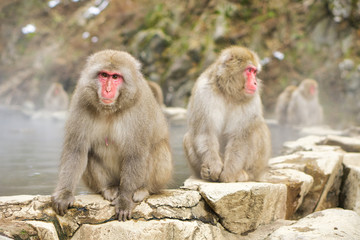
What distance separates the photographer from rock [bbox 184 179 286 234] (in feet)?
9.17

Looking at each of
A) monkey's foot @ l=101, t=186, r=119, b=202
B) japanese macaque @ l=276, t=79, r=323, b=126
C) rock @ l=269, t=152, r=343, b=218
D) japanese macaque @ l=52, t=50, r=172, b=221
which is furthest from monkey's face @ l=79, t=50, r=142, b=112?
japanese macaque @ l=276, t=79, r=323, b=126

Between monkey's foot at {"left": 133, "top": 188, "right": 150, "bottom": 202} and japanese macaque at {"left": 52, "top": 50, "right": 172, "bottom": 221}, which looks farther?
monkey's foot at {"left": 133, "top": 188, "right": 150, "bottom": 202}

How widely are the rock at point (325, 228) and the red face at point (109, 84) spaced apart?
4.76ft

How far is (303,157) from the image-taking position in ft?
13.6

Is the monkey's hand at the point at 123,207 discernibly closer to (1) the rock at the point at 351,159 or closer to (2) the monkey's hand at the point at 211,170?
(2) the monkey's hand at the point at 211,170

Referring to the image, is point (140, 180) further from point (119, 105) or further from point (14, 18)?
point (14, 18)

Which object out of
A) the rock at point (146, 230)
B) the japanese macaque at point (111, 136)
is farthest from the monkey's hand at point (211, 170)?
the rock at point (146, 230)

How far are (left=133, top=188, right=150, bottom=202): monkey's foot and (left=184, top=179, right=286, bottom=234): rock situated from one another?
0.38 meters

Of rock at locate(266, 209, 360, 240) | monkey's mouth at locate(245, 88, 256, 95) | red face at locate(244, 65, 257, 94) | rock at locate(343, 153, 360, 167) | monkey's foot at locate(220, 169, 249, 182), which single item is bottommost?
rock at locate(266, 209, 360, 240)

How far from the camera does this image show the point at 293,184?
10.9ft

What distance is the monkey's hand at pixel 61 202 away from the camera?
2498mm

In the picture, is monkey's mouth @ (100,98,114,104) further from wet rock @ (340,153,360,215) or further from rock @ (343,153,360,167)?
rock @ (343,153,360,167)

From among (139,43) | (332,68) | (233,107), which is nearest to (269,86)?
(332,68)

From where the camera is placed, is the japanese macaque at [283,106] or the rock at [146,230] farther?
the japanese macaque at [283,106]
